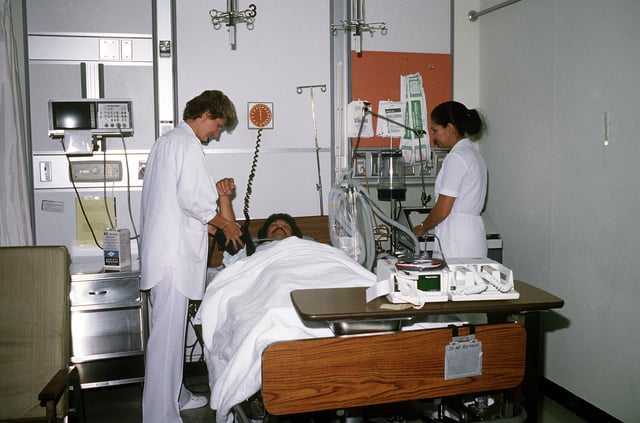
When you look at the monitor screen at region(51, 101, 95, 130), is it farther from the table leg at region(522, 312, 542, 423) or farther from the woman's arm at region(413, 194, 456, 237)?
the table leg at region(522, 312, 542, 423)

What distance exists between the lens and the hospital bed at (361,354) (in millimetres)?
1438

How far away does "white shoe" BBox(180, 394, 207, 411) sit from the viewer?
115 inches

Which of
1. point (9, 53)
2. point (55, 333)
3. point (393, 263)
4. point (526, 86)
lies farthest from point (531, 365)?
point (9, 53)

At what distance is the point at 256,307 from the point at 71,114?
1912 mm

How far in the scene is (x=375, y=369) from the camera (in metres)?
1.49

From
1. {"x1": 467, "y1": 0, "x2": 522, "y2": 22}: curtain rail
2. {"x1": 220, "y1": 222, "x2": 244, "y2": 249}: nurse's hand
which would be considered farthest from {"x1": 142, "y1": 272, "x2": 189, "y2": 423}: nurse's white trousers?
{"x1": 467, "y1": 0, "x2": 522, "y2": 22}: curtain rail

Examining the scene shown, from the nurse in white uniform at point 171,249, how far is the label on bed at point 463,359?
4.73ft

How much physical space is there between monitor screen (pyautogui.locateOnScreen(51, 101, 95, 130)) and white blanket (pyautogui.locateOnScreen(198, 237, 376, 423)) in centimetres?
142

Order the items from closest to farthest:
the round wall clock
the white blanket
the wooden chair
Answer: the white blanket < the wooden chair < the round wall clock

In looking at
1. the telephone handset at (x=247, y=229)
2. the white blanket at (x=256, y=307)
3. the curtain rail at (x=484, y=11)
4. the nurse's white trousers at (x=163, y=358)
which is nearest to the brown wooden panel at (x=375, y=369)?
the white blanket at (x=256, y=307)

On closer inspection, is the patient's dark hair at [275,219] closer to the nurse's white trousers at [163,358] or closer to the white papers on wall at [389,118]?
the nurse's white trousers at [163,358]

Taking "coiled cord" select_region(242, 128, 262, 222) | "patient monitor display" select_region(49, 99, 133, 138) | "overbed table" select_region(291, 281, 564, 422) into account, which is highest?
"patient monitor display" select_region(49, 99, 133, 138)

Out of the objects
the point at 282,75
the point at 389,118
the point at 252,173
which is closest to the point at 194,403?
the point at 252,173

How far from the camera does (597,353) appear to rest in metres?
2.69
